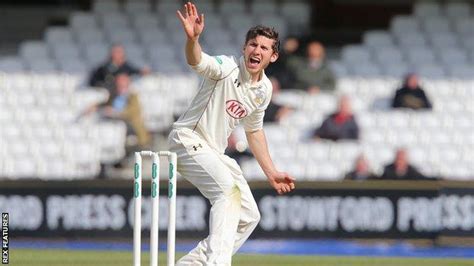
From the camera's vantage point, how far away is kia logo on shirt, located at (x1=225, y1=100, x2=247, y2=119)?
677 cm

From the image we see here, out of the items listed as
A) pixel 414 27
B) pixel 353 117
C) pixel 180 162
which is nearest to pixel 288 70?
pixel 353 117

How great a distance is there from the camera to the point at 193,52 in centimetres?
633

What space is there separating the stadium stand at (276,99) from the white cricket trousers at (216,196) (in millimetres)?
5868

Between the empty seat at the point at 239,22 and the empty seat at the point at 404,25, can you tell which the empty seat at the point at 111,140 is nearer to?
the empty seat at the point at 239,22

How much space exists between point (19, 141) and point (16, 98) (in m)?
0.71

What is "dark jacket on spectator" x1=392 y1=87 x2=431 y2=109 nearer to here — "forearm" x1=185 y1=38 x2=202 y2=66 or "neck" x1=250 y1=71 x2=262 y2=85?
"neck" x1=250 y1=71 x2=262 y2=85

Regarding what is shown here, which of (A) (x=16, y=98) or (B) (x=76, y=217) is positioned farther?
(A) (x=16, y=98)

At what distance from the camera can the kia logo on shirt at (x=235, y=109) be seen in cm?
677

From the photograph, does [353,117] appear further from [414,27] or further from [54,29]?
[54,29]

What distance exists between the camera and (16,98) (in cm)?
1423

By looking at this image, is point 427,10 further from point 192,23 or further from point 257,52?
point 192,23

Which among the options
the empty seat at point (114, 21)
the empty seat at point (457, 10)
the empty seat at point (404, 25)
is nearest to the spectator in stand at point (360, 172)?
the empty seat at point (404, 25)

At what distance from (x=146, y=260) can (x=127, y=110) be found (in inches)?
144

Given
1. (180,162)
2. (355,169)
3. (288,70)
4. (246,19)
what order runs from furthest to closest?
1. (246,19)
2. (288,70)
3. (355,169)
4. (180,162)
